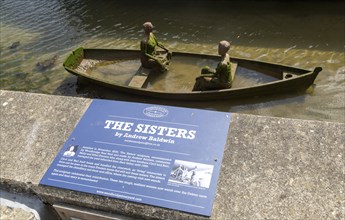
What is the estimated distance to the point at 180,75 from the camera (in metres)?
10.4

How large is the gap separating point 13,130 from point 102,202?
1.90m

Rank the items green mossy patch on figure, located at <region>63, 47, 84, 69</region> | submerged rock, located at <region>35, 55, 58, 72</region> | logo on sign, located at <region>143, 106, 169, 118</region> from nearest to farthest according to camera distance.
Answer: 1. logo on sign, located at <region>143, 106, 169, 118</region>
2. green mossy patch on figure, located at <region>63, 47, 84, 69</region>
3. submerged rock, located at <region>35, 55, 58, 72</region>

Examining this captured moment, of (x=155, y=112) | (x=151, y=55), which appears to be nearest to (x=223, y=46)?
(x=151, y=55)

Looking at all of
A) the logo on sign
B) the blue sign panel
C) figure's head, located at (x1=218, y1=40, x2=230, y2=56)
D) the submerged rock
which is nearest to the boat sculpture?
figure's head, located at (x1=218, y1=40, x2=230, y2=56)

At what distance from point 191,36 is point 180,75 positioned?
402cm

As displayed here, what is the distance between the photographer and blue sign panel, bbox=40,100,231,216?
3.29 meters

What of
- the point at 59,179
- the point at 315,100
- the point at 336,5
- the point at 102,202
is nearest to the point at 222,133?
Result: the point at 102,202

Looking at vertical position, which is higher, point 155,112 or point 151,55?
point 155,112

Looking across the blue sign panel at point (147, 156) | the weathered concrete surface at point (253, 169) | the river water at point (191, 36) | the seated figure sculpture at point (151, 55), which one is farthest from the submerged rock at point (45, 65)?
the blue sign panel at point (147, 156)

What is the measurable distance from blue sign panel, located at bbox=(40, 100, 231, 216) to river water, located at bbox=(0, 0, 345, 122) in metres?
5.56

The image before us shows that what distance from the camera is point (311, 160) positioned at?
11.5 feet

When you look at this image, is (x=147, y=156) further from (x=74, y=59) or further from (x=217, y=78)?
(x=74, y=59)

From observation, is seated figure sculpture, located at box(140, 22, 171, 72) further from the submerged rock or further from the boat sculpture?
the submerged rock

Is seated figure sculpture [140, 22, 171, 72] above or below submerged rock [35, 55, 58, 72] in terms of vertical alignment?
above
